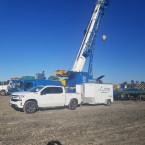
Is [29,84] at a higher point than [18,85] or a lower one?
higher

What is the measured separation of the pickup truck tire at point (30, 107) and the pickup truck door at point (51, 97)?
0.44 m

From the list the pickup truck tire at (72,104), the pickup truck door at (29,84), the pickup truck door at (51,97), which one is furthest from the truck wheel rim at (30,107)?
the pickup truck door at (29,84)

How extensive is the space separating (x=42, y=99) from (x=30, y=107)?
101cm

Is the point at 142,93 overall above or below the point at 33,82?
below

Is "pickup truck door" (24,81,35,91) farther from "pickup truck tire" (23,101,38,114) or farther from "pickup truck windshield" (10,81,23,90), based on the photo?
"pickup truck tire" (23,101,38,114)

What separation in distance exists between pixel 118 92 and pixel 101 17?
51.1 feet

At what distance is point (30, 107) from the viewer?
10.3 m

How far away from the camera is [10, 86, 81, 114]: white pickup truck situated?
400 inches

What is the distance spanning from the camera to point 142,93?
64.6ft

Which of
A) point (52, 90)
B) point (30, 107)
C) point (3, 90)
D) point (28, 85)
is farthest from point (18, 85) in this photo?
point (30, 107)

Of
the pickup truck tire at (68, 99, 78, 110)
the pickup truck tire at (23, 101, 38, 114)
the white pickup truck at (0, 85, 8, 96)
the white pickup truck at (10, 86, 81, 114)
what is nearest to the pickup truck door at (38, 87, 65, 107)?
the white pickup truck at (10, 86, 81, 114)

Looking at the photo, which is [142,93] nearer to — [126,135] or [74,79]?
[74,79]

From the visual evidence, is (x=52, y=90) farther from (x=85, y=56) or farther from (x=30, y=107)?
(x=85, y=56)

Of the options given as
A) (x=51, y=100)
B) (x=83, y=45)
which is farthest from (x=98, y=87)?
(x=83, y=45)
